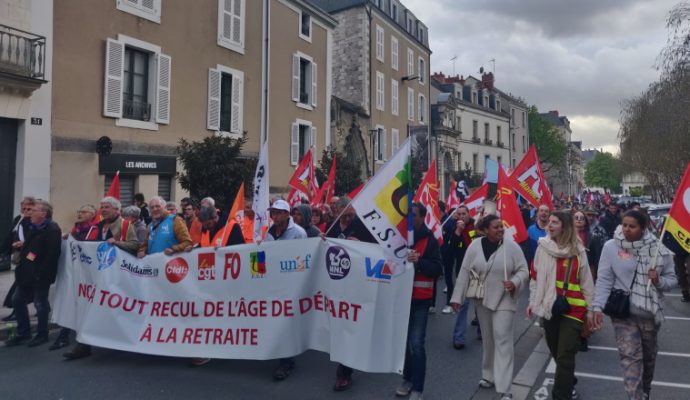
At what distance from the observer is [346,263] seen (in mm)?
4727

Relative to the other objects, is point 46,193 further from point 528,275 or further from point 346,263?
point 528,275

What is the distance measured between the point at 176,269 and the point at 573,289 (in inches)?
159

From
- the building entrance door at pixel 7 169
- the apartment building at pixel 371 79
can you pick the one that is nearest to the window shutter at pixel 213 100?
the building entrance door at pixel 7 169

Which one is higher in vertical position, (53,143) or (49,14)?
(49,14)

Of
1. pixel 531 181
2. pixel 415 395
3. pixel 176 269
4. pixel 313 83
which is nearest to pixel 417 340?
pixel 415 395

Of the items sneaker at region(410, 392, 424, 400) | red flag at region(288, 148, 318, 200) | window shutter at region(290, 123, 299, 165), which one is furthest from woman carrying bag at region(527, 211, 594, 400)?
window shutter at region(290, 123, 299, 165)

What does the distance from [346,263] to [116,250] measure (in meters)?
2.94

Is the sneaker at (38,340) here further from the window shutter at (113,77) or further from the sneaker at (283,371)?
the window shutter at (113,77)

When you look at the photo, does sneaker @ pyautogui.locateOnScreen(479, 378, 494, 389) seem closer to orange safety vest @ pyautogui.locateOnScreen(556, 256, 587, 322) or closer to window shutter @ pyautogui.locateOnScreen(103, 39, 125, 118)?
orange safety vest @ pyautogui.locateOnScreen(556, 256, 587, 322)

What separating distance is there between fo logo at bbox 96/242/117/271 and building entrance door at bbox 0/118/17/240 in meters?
7.26

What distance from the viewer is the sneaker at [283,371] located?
4.99 m

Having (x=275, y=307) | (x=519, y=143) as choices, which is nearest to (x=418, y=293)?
(x=275, y=307)

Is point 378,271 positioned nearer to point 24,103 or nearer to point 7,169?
point 24,103

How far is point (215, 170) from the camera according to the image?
1275cm
